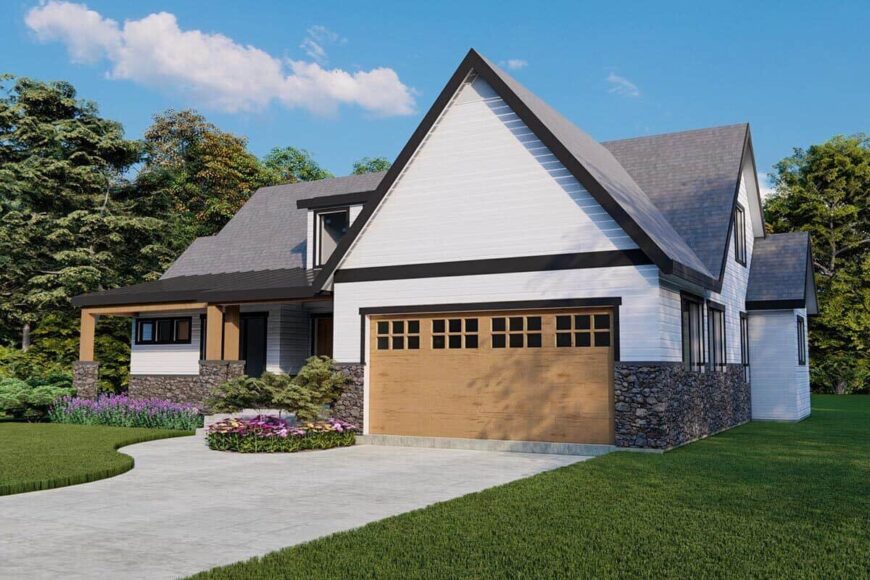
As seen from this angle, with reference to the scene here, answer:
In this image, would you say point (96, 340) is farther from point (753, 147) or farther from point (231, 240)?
point (753, 147)

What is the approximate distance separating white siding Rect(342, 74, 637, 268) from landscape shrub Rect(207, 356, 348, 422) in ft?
7.86

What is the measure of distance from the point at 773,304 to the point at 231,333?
14.5 meters

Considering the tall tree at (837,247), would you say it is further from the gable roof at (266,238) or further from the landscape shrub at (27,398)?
the landscape shrub at (27,398)

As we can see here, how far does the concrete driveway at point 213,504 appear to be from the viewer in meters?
6.47

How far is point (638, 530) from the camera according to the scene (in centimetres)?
709

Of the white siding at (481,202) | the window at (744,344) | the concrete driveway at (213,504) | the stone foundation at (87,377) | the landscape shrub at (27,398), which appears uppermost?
the white siding at (481,202)

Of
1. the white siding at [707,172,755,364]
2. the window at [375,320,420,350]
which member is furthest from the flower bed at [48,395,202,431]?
the white siding at [707,172,755,364]

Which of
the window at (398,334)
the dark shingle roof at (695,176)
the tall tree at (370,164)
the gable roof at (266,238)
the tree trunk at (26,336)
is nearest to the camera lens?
the window at (398,334)

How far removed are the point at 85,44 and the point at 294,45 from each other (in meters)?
8.81

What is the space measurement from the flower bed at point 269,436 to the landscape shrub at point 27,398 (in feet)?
27.0

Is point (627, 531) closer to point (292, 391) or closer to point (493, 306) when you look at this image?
point (493, 306)

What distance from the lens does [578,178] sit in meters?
14.2

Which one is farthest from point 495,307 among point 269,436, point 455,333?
point 269,436

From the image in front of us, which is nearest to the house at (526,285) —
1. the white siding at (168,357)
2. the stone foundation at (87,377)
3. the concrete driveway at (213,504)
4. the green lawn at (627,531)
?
the concrete driveway at (213,504)
